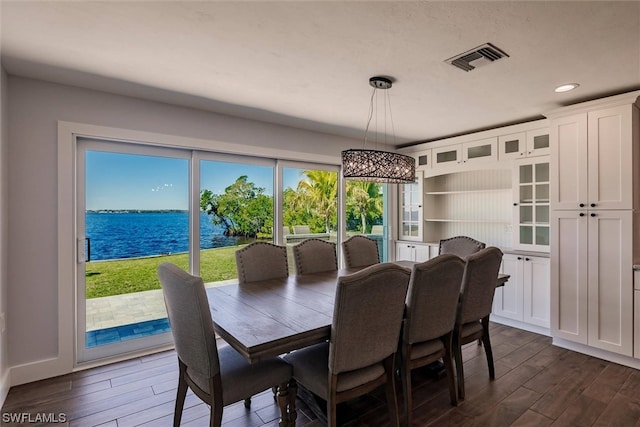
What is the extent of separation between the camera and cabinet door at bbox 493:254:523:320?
3.72 m

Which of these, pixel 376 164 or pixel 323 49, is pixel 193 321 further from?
pixel 323 49

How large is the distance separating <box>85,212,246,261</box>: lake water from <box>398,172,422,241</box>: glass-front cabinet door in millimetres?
2838

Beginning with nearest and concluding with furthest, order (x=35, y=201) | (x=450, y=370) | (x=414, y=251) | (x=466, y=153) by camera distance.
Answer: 1. (x=450, y=370)
2. (x=35, y=201)
3. (x=466, y=153)
4. (x=414, y=251)

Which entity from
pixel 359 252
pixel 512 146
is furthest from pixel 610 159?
pixel 359 252

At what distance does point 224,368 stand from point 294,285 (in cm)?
97

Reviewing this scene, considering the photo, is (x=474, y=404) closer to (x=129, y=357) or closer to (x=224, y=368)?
(x=224, y=368)

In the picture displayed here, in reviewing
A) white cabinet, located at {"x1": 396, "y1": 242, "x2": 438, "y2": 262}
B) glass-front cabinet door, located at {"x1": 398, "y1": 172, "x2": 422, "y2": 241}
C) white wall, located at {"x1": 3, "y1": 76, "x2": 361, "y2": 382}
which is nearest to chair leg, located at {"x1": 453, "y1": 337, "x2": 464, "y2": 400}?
white cabinet, located at {"x1": 396, "y1": 242, "x2": 438, "y2": 262}

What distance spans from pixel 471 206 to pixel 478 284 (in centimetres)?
257

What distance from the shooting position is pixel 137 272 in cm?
323

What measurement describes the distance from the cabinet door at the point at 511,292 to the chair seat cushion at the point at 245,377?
3073 mm

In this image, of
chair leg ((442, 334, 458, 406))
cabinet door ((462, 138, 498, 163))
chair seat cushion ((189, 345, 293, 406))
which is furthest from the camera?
cabinet door ((462, 138, 498, 163))

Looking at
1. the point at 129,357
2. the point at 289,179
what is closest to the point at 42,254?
the point at 129,357

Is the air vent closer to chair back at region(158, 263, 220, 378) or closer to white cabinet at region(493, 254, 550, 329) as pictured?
chair back at region(158, 263, 220, 378)

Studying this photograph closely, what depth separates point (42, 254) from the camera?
2.63m
